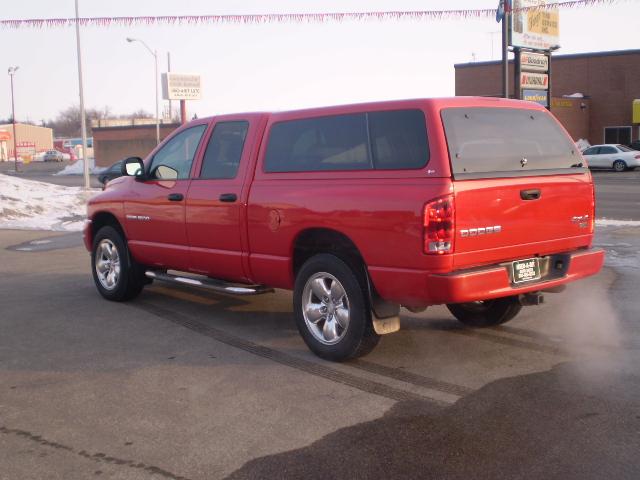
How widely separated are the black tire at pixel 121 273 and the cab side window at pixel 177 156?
96 centimetres

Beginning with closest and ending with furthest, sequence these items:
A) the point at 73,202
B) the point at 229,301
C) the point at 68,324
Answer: the point at 68,324
the point at 229,301
the point at 73,202

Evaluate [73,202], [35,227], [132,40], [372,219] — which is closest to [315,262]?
[372,219]

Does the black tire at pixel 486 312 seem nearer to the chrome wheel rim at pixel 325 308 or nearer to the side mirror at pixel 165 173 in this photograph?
the chrome wheel rim at pixel 325 308

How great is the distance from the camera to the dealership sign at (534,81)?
18156 millimetres

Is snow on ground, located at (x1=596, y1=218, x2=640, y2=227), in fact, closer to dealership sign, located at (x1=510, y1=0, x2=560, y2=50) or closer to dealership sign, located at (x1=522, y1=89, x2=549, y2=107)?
dealership sign, located at (x1=522, y1=89, x2=549, y2=107)

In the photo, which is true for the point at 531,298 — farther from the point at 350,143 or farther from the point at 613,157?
the point at 613,157

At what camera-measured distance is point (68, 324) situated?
725cm

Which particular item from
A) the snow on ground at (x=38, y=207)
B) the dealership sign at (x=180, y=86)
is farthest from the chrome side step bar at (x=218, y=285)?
the dealership sign at (x=180, y=86)

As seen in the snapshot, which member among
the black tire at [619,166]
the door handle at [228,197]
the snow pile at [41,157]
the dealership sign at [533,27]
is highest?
the dealership sign at [533,27]

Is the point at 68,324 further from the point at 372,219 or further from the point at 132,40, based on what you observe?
the point at 132,40

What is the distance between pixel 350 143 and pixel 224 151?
1645mm

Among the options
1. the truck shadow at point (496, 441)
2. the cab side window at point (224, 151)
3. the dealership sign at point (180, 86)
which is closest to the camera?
the truck shadow at point (496, 441)

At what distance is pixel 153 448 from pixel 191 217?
323 centimetres

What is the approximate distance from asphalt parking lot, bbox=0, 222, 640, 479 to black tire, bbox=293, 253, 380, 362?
13cm
